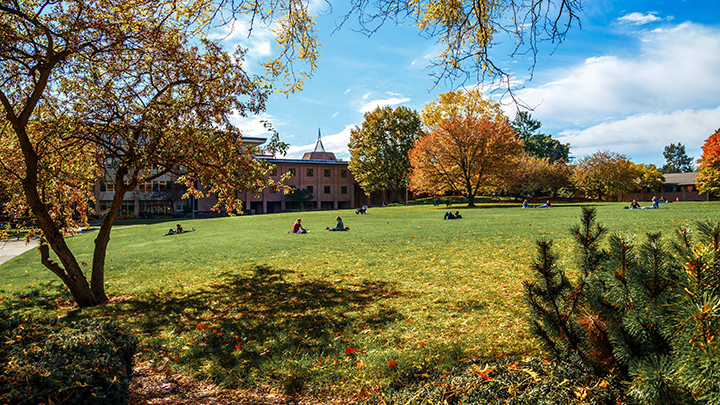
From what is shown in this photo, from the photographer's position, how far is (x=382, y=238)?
53.4ft

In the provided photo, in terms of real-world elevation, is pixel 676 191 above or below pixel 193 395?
above

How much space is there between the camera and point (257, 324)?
20.4 feet

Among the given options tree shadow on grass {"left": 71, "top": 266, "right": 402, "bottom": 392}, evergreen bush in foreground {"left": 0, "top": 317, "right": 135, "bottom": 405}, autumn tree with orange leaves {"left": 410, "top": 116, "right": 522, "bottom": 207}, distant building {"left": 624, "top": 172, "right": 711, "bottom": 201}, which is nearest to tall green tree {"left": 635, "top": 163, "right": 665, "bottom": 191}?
distant building {"left": 624, "top": 172, "right": 711, "bottom": 201}

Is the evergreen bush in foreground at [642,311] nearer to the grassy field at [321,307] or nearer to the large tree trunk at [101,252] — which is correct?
the grassy field at [321,307]

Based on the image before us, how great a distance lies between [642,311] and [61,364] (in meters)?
4.07

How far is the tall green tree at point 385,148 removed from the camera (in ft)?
185

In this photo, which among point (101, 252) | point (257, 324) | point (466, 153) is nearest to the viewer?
point (257, 324)

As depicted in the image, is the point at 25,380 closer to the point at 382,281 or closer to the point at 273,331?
the point at 273,331

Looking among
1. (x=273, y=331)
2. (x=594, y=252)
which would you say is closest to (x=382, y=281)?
(x=273, y=331)

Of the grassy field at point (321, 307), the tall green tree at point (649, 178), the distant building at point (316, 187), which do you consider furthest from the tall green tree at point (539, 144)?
the grassy field at point (321, 307)

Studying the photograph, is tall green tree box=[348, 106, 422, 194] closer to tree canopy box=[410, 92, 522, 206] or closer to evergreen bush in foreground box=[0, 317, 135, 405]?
tree canopy box=[410, 92, 522, 206]

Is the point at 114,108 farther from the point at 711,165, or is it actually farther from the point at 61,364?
the point at 711,165

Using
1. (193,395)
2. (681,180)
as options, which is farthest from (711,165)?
(193,395)

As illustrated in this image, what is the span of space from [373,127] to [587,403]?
187 feet
